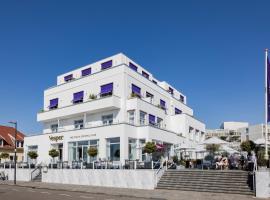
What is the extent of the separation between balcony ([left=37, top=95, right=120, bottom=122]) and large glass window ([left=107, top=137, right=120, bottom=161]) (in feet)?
12.5

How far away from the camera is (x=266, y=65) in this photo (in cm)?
2386

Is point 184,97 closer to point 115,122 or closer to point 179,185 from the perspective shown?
point 115,122

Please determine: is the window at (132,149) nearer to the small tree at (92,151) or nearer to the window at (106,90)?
the small tree at (92,151)

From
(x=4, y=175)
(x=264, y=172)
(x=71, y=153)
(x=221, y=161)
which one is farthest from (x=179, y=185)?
(x=4, y=175)

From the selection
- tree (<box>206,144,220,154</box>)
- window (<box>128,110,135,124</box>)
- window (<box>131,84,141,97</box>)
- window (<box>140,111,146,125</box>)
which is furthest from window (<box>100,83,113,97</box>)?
tree (<box>206,144,220,154</box>)

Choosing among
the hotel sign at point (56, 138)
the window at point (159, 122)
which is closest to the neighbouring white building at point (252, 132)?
the window at point (159, 122)

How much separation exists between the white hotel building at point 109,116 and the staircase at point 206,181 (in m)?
7.44

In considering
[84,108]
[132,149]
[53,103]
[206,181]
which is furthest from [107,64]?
[206,181]

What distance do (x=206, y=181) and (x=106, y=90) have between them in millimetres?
17509

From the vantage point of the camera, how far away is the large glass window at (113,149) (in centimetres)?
3314

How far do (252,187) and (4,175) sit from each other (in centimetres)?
2983

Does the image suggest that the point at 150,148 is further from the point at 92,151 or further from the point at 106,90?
the point at 106,90

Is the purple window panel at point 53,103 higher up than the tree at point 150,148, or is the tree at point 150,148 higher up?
the purple window panel at point 53,103

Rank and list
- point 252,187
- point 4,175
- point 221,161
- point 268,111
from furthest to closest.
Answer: point 4,175
point 221,161
point 268,111
point 252,187
